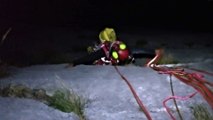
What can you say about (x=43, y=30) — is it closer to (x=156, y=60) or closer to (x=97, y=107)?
(x=156, y=60)

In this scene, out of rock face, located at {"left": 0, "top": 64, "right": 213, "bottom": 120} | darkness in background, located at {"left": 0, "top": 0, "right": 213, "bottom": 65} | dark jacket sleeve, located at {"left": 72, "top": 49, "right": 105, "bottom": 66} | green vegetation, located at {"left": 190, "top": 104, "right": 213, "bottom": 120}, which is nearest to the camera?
green vegetation, located at {"left": 190, "top": 104, "right": 213, "bottom": 120}

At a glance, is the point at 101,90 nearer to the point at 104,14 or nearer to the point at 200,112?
the point at 200,112

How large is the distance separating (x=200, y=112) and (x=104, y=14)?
35.5 feet

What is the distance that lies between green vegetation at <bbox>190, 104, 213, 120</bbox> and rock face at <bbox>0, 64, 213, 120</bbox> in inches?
2.0

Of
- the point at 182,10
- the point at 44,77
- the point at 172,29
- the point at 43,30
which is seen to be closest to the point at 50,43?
the point at 43,30

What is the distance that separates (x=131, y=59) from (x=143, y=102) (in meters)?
2.08

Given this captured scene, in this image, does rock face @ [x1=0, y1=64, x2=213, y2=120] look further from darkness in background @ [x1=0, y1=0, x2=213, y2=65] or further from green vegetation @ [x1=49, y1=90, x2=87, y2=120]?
darkness in background @ [x1=0, y1=0, x2=213, y2=65]

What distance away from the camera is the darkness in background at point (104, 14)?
12.3 m

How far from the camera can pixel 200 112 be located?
10.9 ft

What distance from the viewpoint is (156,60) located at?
5.75 metres

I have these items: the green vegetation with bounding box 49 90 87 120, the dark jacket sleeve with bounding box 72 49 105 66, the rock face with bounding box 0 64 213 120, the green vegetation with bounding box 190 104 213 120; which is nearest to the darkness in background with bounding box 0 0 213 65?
the dark jacket sleeve with bounding box 72 49 105 66

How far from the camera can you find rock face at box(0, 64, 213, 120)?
342 centimetres

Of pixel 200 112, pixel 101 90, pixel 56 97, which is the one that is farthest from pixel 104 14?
pixel 200 112

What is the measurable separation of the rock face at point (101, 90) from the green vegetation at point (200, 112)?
5 centimetres
